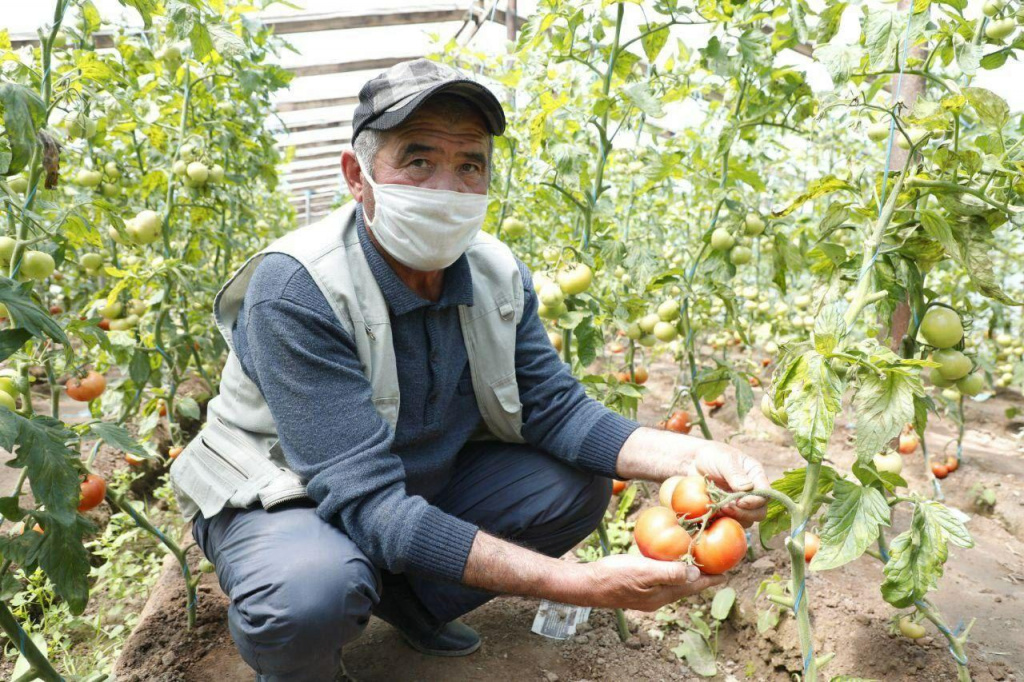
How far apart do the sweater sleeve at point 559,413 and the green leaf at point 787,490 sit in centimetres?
46

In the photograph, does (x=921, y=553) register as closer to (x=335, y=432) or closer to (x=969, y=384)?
(x=969, y=384)

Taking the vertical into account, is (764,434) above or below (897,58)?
below

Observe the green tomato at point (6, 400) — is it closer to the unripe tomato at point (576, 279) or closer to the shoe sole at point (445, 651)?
the shoe sole at point (445, 651)

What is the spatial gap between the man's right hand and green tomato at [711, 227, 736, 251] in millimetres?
1156

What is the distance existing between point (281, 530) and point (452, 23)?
6063mm

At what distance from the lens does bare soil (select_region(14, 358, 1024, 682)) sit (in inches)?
75.7

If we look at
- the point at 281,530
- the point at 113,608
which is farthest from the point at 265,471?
the point at 113,608

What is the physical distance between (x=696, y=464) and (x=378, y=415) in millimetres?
756

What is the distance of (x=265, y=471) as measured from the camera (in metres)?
1.71

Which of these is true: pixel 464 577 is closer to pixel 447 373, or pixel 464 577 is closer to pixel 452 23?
pixel 447 373

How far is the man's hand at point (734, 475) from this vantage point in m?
1.51

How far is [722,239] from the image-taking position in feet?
7.55

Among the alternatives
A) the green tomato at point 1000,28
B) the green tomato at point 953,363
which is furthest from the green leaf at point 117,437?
the green tomato at point 1000,28

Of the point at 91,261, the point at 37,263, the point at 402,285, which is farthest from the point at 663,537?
the point at 91,261
